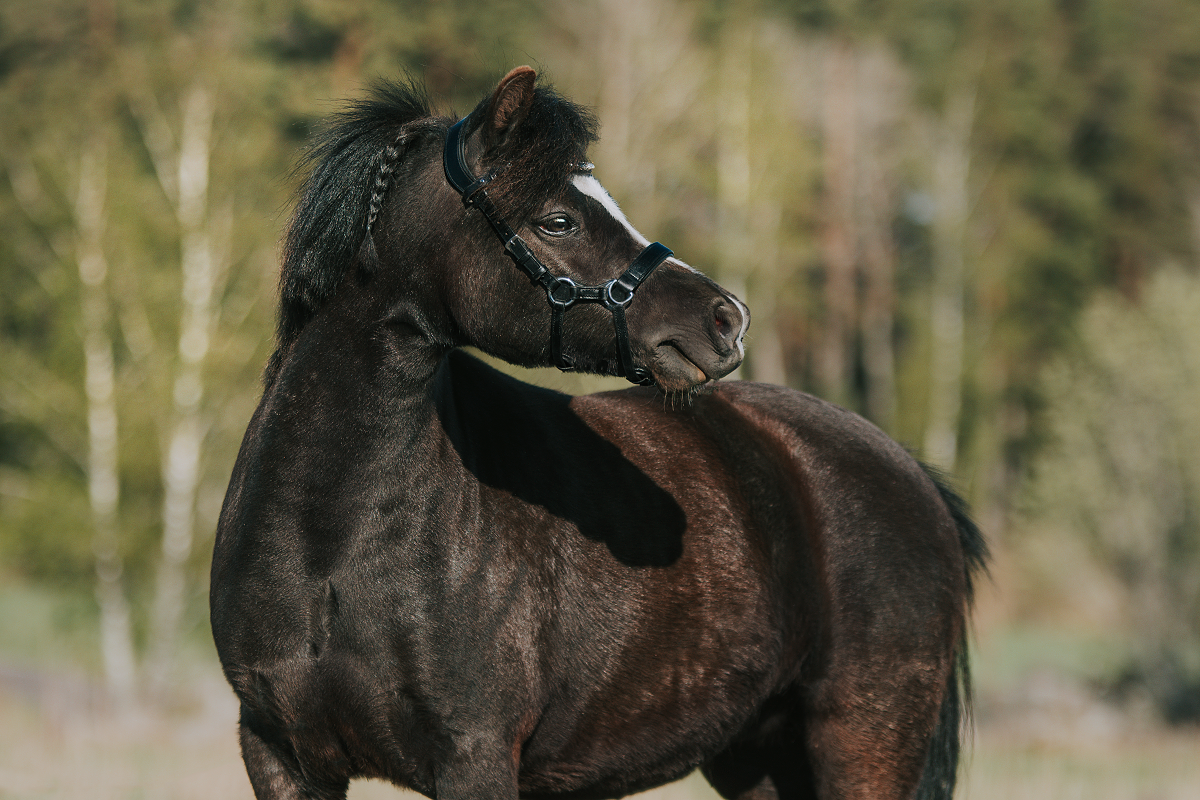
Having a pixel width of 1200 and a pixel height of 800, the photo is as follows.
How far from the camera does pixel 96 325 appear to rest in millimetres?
17062

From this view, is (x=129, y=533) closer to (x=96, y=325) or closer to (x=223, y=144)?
(x=96, y=325)

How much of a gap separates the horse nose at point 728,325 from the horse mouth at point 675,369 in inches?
4.3

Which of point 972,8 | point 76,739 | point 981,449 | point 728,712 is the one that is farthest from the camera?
point 972,8

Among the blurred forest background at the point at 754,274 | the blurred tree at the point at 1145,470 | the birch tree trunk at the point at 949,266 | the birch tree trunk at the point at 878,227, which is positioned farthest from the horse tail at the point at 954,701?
the birch tree trunk at the point at 878,227

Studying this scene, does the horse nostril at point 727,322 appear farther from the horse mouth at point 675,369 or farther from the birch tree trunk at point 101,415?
the birch tree trunk at point 101,415

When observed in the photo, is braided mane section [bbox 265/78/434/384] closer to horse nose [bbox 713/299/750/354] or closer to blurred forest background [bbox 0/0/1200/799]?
blurred forest background [bbox 0/0/1200/799]

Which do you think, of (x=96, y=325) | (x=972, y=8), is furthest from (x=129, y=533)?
(x=972, y=8)

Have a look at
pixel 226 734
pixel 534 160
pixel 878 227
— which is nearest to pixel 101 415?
pixel 226 734

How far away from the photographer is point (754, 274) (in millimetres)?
27625

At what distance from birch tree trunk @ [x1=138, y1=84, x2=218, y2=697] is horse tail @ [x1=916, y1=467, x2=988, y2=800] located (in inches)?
582

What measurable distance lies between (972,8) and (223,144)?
25.9 m

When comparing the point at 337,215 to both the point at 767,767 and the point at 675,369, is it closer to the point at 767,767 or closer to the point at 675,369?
the point at 675,369

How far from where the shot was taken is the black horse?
3119 millimetres

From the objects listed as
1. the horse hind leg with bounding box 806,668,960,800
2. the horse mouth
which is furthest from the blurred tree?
the horse mouth
